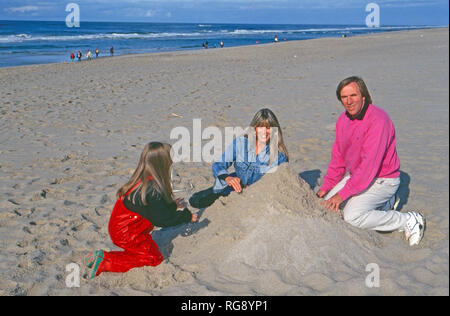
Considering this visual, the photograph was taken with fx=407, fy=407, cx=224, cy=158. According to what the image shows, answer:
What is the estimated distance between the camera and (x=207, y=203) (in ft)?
13.3

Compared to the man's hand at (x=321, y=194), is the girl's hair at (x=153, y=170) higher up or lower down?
higher up

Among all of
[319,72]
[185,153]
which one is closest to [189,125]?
[185,153]

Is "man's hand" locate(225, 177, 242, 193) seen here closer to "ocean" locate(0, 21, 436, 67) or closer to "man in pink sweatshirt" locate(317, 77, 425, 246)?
"man in pink sweatshirt" locate(317, 77, 425, 246)

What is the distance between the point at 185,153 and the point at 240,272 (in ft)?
11.7

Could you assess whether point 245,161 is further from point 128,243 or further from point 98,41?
point 98,41

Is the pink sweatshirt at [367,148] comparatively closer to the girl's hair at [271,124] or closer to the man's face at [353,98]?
the man's face at [353,98]

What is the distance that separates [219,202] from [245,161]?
1.49ft

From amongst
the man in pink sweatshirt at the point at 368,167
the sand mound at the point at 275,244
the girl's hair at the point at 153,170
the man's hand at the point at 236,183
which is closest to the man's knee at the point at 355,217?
the man in pink sweatshirt at the point at 368,167

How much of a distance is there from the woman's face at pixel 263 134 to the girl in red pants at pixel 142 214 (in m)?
1.02

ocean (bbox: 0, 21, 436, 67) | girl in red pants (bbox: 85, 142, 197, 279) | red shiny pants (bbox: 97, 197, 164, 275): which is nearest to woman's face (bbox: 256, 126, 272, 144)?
girl in red pants (bbox: 85, 142, 197, 279)

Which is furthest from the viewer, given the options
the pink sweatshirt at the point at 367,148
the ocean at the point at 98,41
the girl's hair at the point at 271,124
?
the ocean at the point at 98,41

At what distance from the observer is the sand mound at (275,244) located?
2.79 m

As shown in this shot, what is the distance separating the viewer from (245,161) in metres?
3.81
